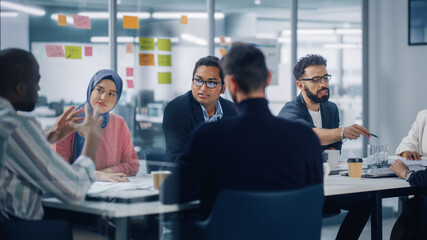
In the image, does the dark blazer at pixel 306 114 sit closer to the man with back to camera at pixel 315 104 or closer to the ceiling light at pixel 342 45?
the man with back to camera at pixel 315 104

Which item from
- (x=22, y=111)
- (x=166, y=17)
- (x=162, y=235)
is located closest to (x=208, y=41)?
(x=166, y=17)

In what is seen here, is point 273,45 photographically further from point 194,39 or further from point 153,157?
point 153,157

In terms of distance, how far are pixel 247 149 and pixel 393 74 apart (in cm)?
390

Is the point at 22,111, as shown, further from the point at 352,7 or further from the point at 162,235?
the point at 352,7

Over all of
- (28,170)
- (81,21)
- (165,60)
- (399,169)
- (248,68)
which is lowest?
(399,169)

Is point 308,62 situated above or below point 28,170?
above

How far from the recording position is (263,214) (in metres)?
1.60

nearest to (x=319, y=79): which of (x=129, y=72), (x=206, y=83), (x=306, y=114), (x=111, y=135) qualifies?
(x=306, y=114)

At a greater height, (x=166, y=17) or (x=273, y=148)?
(x=166, y=17)

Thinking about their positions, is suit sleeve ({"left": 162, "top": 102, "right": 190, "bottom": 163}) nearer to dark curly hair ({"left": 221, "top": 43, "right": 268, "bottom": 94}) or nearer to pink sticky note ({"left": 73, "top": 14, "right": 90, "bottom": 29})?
dark curly hair ({"left": 221, "top": 43, "right": 268, "bottom": 94})

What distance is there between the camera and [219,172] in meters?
1.69

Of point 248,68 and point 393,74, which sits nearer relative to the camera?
point 248,68

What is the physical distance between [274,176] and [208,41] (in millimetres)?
3155

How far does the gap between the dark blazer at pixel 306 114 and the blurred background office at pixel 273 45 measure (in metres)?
0.43
